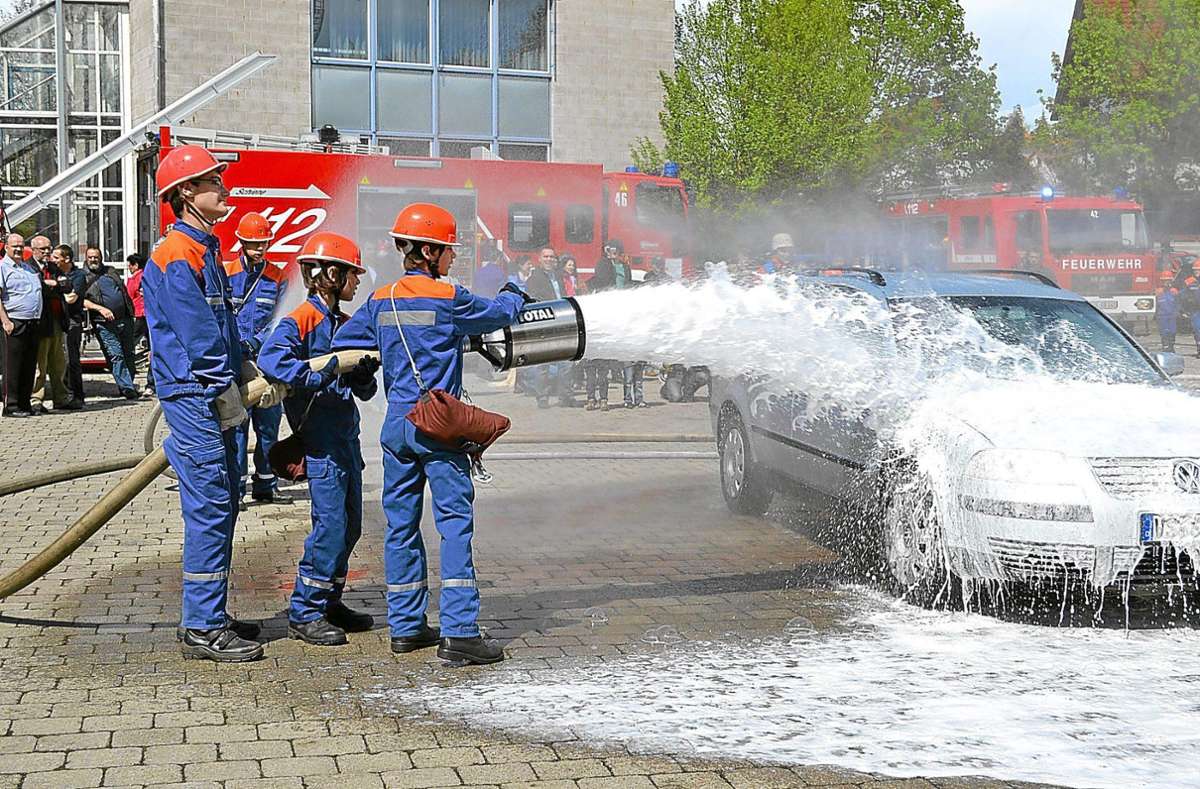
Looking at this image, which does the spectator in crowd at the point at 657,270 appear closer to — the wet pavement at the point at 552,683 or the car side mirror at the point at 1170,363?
the wet pavement at the point at 552,683

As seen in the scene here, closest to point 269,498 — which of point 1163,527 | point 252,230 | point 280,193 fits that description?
point 252,230

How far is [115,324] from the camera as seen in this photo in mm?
18188

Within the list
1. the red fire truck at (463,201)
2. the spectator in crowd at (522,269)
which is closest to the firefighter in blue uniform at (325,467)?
the spectator in crowd at (522,269)

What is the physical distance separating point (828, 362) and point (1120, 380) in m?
1.63

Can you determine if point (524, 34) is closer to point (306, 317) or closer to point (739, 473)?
point (739, 473)

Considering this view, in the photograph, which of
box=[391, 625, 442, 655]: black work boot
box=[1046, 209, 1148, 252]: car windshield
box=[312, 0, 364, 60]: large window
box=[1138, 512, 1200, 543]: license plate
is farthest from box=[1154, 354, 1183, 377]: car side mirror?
box=[312, 0, 364, 60]: large window

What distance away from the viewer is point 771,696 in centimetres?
556

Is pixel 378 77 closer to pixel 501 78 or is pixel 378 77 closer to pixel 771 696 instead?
pixel 501 78

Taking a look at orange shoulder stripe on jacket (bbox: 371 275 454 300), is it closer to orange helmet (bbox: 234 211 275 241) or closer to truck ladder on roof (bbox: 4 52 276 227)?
orange helmet (bbox: 234 211 275 241)

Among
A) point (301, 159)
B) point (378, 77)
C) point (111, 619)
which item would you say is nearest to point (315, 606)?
point (111, 619)

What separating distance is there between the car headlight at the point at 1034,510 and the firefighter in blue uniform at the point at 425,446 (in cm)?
227

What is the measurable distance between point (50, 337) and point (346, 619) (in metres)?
11.2

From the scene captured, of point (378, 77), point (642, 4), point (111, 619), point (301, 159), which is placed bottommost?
point (111, 619)

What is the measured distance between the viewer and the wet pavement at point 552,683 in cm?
478
